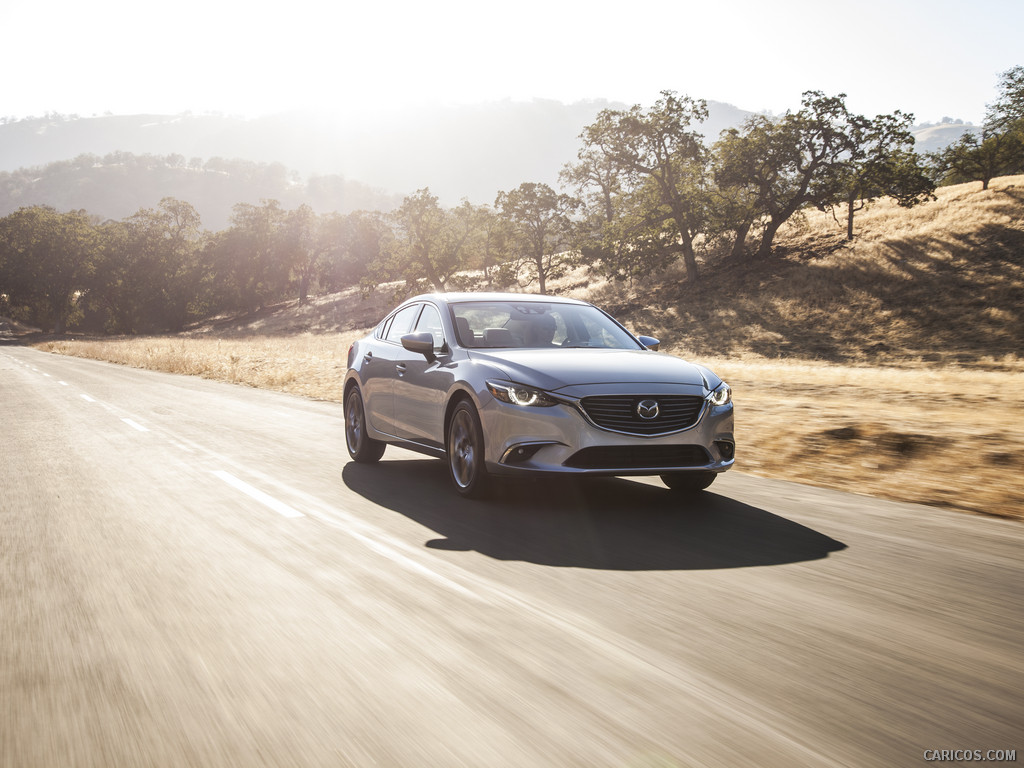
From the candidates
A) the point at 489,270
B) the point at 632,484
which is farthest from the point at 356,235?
the point at 632,484

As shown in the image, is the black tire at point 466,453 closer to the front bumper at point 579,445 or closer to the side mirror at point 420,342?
the front bumper at point 579,445

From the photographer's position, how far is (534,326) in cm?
785

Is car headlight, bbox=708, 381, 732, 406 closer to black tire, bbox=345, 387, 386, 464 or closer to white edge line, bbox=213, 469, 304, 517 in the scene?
white edge line, bbox=213, 469, 304, 517

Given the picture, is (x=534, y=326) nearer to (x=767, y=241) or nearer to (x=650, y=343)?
(x=650, y=343)

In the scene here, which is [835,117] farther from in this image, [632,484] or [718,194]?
[632,484]

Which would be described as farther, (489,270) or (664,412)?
(489,270)

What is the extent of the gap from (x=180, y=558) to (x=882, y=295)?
41.6 m

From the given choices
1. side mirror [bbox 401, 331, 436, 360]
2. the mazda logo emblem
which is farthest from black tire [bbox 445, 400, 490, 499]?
the mazda logo emblem

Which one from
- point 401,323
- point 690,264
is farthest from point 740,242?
point 401,323

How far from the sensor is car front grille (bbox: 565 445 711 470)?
20.5 feet

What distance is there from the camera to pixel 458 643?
145 inches

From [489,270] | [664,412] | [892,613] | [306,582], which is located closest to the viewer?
[892,613]

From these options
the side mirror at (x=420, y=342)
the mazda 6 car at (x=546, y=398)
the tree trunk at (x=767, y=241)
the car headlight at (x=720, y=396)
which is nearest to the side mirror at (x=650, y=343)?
the mazda 6 car at (x=546, y=398)

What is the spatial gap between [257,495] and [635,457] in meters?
→ 3.09
